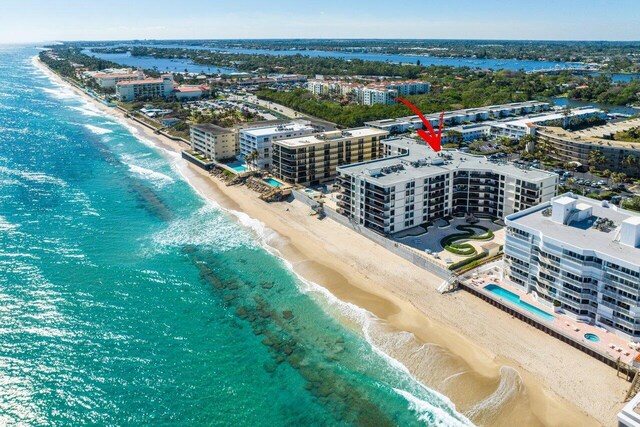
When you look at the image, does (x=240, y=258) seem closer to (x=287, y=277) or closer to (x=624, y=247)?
(x=287, y=277)

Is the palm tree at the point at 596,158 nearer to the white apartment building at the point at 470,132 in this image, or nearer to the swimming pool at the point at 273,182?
the white apartment building at the point at 470,132

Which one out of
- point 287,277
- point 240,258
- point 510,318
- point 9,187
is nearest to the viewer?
point 510,318

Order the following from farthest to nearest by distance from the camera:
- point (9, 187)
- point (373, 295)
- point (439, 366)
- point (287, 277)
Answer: point (9, 187) < point (287, 277) < point (373, 295) < point (439, 366)

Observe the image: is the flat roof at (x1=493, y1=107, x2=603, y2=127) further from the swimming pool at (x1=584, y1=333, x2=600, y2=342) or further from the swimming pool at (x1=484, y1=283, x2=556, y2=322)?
the swimming pool at (x1=584, y1=333, x2=600, y2=342)

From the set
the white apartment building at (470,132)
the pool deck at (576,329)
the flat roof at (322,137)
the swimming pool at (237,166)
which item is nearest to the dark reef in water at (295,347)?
the pool deck at (576,329)

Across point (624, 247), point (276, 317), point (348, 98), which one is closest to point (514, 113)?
point (348, 98)

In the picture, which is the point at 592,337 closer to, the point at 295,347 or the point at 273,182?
the point at 295,347
